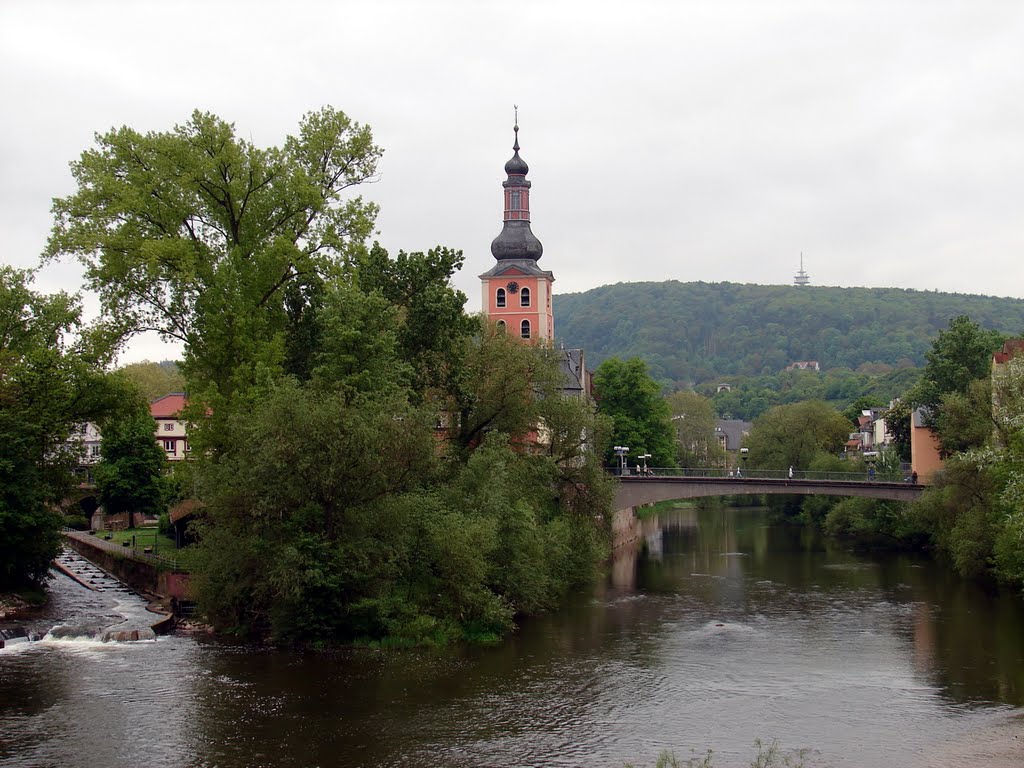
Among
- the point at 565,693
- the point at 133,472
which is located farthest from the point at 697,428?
the point at 565,693

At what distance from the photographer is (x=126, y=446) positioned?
62.8 meters

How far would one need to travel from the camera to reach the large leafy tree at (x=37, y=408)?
37344 millimetres

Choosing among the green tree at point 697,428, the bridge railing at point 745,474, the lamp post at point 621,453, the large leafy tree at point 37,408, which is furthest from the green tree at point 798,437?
the large leafy tree at point 37,408

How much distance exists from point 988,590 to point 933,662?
1526 cm

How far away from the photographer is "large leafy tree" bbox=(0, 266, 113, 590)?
123ft

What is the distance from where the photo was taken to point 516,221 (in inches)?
3194

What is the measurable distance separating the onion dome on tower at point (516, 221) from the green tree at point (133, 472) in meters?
28.2

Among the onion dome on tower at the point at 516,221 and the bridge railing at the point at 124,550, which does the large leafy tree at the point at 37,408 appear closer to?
the bridge railing at the point at 124,550

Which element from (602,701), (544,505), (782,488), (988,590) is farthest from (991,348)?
(602,701)

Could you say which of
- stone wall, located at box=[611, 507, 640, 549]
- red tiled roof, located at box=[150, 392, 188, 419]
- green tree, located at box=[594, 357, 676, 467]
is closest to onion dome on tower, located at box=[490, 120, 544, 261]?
green tree, located at box=[594, 357, 676, 467]

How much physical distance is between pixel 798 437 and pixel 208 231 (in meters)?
53.8

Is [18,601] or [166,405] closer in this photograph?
[18,601]

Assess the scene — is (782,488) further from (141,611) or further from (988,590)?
(141,611)

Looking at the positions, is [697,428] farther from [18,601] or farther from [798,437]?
[18,601]
